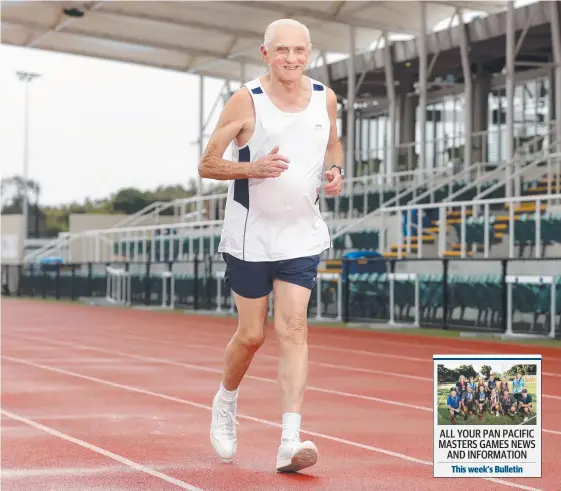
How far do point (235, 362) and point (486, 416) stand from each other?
5.55 ft

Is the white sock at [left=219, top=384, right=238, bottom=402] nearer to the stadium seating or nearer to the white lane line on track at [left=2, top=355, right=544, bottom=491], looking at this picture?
the white lane line on track at [left=2, top=355, right=544, bottom=491]

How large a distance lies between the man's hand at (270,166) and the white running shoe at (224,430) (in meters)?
1.29

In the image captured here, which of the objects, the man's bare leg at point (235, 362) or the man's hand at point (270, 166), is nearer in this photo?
the man's hand at point (270, 166)

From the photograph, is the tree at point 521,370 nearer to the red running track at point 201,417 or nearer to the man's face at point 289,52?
the red running track at point 201,417

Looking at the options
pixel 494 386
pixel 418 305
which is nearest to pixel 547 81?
pixel 418 305

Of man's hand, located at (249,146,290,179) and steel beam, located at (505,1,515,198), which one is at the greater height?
steel beam, located at (505,1,515,198)

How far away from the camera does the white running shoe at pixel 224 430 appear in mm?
6293

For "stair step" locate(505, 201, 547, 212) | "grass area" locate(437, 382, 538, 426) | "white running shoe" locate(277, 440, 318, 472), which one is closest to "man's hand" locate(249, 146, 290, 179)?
"white running shoe" locate(277, 440, 318, 472)

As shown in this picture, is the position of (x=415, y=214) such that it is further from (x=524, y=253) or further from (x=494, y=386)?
(x=494, y=386)

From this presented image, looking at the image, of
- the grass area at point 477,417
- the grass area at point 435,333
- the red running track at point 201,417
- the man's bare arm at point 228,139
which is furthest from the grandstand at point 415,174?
the grass area at point 477,417

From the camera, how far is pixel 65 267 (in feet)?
128

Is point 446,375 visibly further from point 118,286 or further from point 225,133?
point 118,286

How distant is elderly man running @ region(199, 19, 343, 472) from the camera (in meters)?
5.88

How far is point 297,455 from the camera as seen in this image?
573cm
